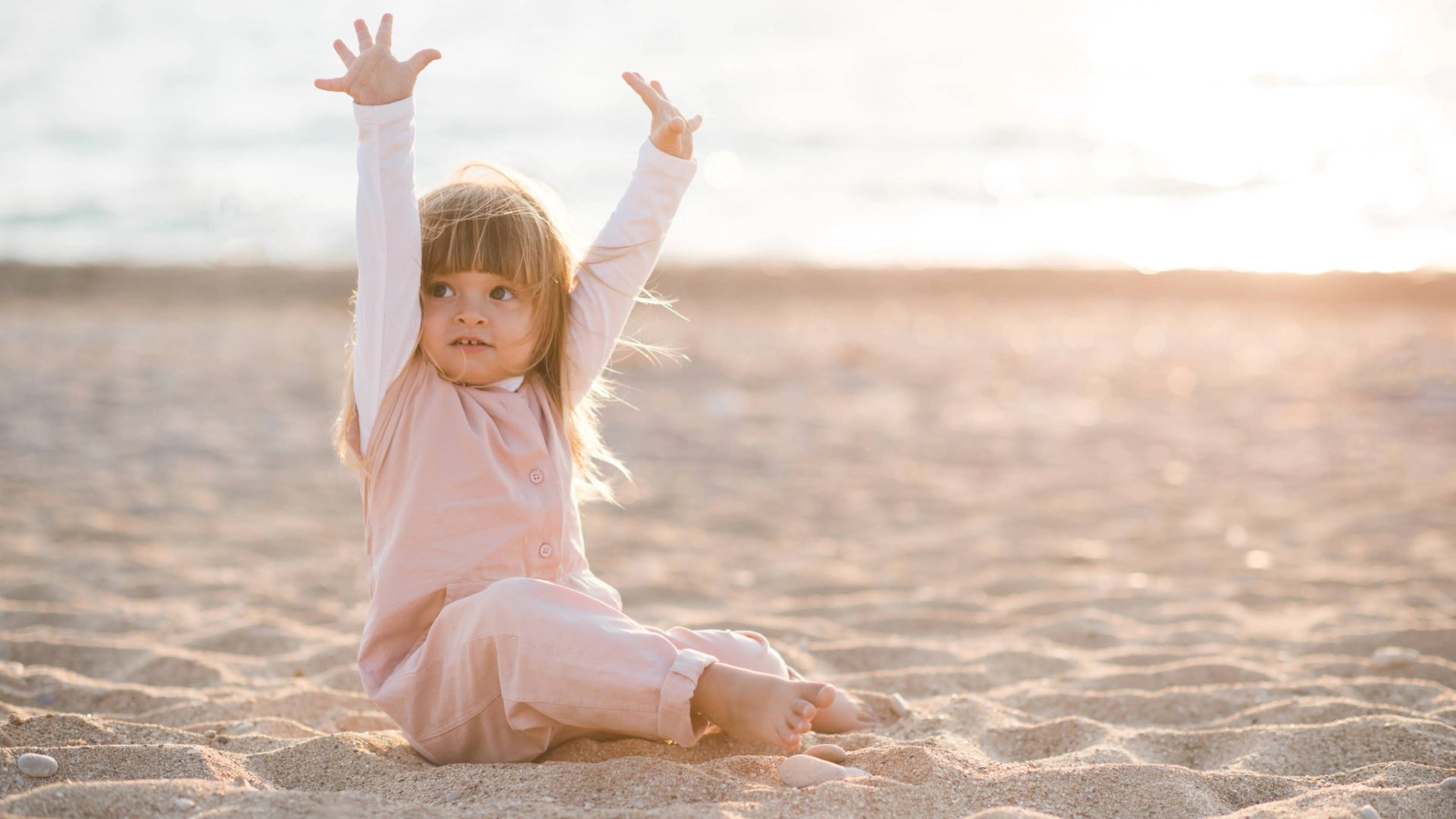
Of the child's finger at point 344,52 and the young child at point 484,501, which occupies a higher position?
the child's finger at point 344,52

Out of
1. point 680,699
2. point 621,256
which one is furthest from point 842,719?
point 621,256

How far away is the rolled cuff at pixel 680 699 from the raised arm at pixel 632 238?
71 centimetres

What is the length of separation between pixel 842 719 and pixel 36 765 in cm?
153

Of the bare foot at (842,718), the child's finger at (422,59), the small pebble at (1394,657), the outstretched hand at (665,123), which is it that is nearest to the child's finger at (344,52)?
the child's finger at (422,59)

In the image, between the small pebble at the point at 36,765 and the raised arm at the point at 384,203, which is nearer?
the small pebble at the point at 36,765

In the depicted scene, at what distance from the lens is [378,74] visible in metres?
2.31

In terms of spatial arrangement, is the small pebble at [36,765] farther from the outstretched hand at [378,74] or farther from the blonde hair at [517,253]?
the outstretched hand at [378,74]

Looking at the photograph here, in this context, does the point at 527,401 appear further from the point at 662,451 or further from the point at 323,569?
the point at 662,451

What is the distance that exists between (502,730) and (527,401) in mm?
661

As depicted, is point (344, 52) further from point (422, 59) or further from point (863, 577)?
point (863, 577)

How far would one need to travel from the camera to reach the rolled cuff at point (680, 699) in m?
2.16

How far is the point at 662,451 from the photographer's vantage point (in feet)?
22.1

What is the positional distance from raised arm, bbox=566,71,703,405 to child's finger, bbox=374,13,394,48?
1.67 feet

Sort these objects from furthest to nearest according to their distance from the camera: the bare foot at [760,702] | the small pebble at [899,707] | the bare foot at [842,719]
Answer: the small pebble at [899,707], the bare foot at [842,719], the bare foot at [760,702]
